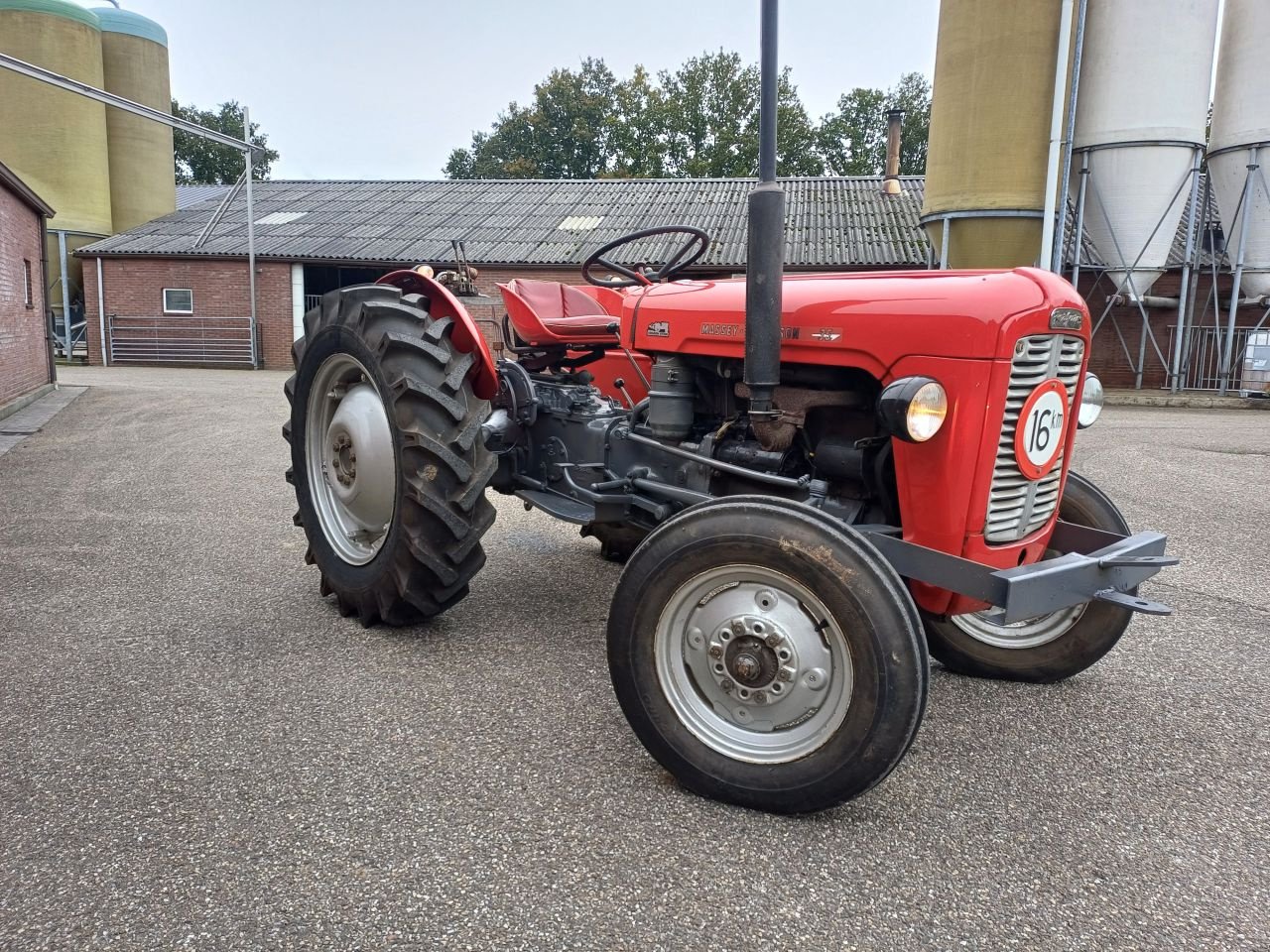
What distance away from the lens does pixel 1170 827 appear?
2.31 meters

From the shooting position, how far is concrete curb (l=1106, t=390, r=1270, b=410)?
14688 millimetres

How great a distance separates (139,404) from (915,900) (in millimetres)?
12363

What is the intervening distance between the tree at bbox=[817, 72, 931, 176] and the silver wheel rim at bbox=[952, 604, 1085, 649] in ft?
131

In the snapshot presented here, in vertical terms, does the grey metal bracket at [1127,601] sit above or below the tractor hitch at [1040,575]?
below

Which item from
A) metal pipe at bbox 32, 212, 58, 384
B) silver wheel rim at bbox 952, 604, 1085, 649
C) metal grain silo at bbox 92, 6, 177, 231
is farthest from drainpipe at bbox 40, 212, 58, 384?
silver wheel rim at bbox 952, 604, 1085, 649

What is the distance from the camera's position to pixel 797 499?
9.34ft

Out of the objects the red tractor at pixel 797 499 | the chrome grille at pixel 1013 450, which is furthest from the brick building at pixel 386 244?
the chrome grille at pixel 1013 450

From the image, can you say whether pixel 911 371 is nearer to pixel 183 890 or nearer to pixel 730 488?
pixel 730 488

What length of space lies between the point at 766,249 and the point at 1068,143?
1394 centimetres

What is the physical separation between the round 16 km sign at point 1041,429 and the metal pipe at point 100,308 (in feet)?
77.7

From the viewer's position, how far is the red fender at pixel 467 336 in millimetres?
3592

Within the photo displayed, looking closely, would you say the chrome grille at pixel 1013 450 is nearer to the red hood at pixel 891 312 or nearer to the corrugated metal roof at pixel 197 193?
the red hood at pixel 891 312

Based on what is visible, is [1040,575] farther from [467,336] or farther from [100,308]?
[100,308]

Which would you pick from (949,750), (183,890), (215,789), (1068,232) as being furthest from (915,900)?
(1068,232)
